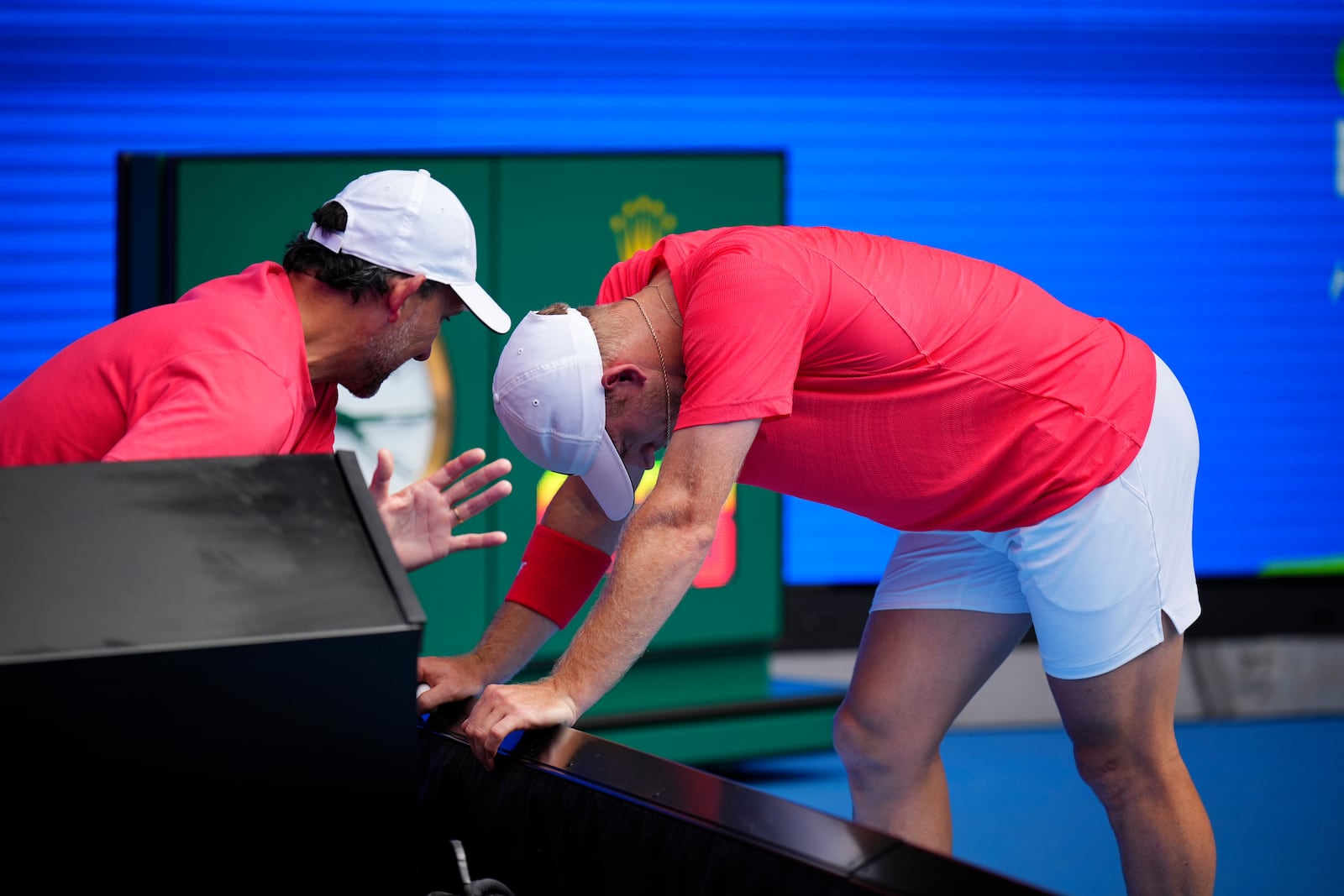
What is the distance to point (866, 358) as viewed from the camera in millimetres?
1776

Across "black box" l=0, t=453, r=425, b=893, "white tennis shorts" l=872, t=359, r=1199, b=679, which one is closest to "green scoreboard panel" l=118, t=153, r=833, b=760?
"white tennis shorts" l=872, t=359, r=1199, b=679

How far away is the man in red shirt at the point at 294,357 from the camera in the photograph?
1646 millimetres

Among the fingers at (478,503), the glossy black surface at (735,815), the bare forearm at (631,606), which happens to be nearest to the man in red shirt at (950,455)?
the fingers at (478,503)

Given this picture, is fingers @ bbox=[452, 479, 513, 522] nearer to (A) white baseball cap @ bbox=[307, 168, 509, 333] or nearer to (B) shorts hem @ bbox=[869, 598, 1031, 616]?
(A) white baseball cap @ bbox=[307, 168, 509, 333]

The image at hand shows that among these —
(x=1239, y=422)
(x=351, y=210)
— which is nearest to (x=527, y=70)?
(x=351, y=210)

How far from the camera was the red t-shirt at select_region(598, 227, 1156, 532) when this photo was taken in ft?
5.80

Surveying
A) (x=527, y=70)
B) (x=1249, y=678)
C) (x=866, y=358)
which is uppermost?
(x=527, y=70)

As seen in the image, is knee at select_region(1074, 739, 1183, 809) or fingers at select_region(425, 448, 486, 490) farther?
fingers at select_region(425, 448, 486, 490)

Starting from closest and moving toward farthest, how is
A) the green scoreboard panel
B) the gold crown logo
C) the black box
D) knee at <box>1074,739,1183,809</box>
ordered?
the black box < knee at <box>1074,739,1183,809</box> < the green scoreboard panel < the gold crown logo

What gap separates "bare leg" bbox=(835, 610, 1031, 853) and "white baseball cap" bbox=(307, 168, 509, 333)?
899 mm

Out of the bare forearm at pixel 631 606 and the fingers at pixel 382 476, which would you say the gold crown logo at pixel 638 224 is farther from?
the bare forearm at pixel 631 606

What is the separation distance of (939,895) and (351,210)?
152 centimetres

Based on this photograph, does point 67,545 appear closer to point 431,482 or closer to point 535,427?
point 535,427

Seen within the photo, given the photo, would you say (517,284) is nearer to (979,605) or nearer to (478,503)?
(478,503)
